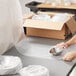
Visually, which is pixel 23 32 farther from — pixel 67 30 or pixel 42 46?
pixel 67 30

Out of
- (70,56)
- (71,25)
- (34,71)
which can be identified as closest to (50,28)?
(71,25)

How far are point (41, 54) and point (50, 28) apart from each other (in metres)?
0.27

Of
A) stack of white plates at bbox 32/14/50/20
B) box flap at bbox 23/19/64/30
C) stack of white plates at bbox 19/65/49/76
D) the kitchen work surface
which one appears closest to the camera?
stack of white plates at bbox 19/65/49/76

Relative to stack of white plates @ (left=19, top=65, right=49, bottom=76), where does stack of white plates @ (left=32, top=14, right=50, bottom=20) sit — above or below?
above

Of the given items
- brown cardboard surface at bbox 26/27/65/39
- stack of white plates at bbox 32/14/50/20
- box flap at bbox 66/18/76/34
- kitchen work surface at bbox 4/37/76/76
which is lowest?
kitchen work surface at bbox 4/37/76/76

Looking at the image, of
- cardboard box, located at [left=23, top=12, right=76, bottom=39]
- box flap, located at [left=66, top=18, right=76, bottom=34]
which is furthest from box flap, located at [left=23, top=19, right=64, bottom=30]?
box flap, located at [left=66, top=18, right=76, bottom=34]

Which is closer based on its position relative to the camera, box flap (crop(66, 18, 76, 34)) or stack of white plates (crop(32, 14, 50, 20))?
box flap (crop(66, 18, 76, 34))

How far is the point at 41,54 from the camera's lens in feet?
4.98

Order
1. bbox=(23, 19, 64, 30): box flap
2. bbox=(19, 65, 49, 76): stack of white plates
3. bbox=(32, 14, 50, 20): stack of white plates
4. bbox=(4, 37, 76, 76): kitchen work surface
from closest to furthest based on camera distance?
bbox=(19, 65, 49, 76): stack of white plates → bbox=(4, 37, 76, 76): kitchen work surface → bbox=(23, 19, 64, 30): box flap → bbox=(32, 14, 50, 20): stack of white plates

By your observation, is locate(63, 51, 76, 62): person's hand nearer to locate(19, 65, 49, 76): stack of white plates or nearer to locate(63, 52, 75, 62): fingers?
locate(63, 52, 75, 62): fingers

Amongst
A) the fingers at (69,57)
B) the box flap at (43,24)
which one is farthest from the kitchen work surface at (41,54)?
the box flap at (43,24)

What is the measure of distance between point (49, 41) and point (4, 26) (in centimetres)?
42

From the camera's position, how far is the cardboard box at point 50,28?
168 cm

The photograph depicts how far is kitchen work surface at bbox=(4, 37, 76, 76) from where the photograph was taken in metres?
1.33
